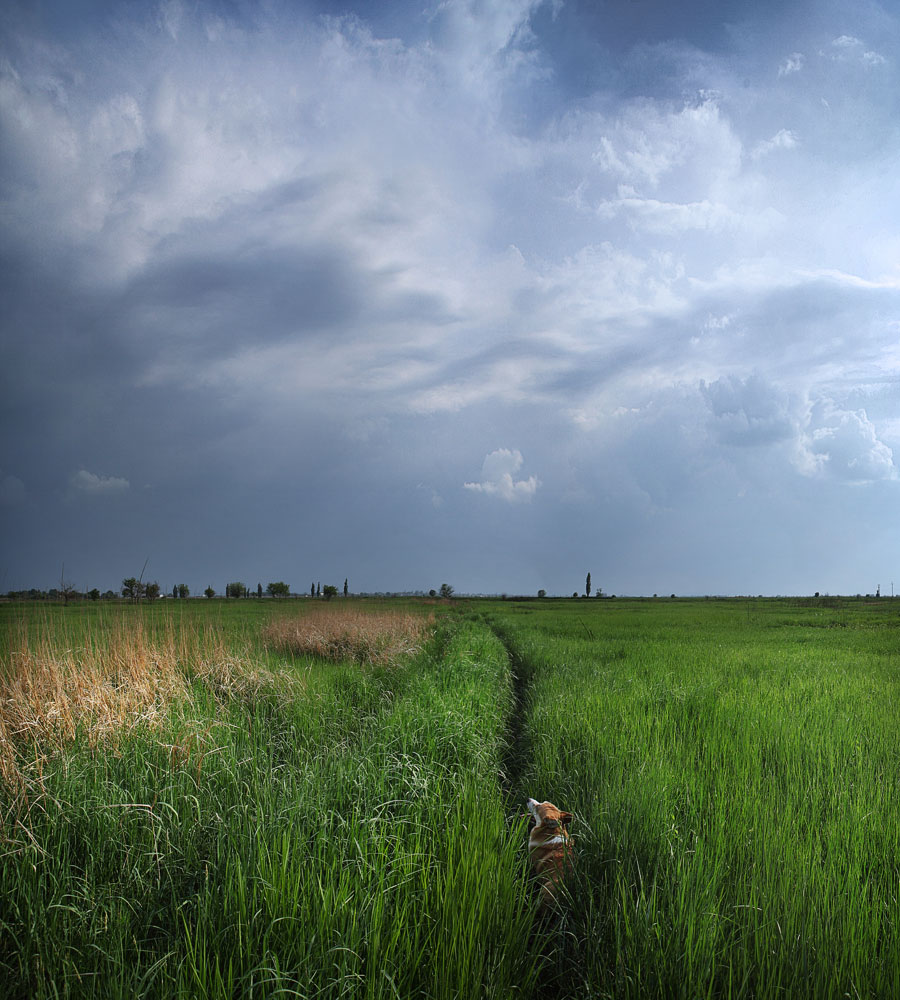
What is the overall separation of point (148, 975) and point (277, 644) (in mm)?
15517

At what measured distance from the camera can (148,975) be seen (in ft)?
9.11

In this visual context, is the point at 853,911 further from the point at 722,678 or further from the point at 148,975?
the point at 722,678

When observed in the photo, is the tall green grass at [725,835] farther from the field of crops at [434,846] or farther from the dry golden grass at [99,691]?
the dry golden grass at [99,691]

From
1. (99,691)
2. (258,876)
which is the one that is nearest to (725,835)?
(258,876)

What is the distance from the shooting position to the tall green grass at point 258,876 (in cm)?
293

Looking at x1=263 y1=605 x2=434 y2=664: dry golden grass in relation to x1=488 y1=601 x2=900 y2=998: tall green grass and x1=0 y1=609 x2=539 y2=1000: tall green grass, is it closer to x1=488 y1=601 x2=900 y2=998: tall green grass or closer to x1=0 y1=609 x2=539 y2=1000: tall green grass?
x1=488 y1=601 x2=900 y2=998: tall green grass

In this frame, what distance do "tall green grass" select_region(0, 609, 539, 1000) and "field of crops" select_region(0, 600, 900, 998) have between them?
27 millimetres

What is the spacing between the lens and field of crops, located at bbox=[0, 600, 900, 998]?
298 centimetres

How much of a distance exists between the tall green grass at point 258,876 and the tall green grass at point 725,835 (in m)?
0.62

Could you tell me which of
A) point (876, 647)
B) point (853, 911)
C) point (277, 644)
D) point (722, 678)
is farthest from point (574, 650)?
point (853, 911)

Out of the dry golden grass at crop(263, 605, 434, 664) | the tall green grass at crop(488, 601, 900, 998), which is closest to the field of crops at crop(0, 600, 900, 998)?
the tall green grass at crop(488, 601, 900, 998)

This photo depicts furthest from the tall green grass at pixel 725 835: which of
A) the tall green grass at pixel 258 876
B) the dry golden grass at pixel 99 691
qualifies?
the dry golden grass at pixel 99 691

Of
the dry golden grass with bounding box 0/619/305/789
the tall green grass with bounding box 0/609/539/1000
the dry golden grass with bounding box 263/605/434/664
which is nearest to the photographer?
the tall green grass with bounding box 0/609/539/1000

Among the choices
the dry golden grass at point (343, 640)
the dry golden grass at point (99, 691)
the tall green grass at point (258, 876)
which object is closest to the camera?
the tall green grass at point (258, 876)
